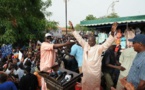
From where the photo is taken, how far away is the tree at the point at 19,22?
2010 centimetres

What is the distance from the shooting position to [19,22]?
2050cm

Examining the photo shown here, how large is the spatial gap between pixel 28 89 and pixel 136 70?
3.79m

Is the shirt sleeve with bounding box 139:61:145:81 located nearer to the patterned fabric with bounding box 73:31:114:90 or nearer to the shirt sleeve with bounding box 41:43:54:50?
the patterned fabric with bounding box 73:31:114:90

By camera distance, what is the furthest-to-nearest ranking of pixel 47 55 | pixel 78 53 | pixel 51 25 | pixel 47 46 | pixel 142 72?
pixel 51 25 → pixel 78 53 → pixel 47 55 → pixel 47 46 → pixel 142 72

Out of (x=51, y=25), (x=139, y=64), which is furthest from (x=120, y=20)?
(x=51, y=25)

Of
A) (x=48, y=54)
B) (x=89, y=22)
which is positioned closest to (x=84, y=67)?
(x=48, y=54)

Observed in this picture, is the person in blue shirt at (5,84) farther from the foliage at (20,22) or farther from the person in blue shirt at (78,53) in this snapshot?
the foliage at (20,22)

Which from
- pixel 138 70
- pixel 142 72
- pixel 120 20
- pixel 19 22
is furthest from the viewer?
pixel 19 22

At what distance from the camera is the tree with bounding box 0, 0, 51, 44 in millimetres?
20097

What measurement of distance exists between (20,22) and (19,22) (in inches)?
7.1

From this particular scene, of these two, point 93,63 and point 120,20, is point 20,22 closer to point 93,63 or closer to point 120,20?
point 120,20

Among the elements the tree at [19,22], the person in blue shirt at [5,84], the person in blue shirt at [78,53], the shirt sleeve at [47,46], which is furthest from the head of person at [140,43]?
the tree at [19,22]

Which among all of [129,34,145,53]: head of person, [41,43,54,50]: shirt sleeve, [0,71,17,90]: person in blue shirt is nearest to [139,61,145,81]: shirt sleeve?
[129,34,145,53]: head of person

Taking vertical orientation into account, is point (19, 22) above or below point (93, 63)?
above
